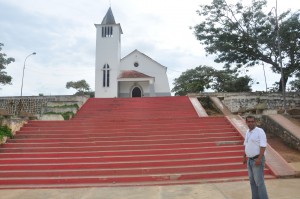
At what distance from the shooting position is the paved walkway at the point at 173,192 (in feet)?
15.2

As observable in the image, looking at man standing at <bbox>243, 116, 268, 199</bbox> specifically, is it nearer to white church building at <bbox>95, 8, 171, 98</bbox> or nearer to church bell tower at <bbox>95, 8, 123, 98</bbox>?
white church building at <bbox>95, 8, 171, 98</bbox>

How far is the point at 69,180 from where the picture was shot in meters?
6.20

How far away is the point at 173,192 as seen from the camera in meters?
5.00

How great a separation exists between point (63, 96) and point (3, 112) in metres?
7.63

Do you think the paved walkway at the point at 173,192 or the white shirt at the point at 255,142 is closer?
the white shirt at the point at 255,142

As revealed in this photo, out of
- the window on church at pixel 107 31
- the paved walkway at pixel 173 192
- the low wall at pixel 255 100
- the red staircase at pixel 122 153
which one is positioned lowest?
the paved walkway at pixel 173 192

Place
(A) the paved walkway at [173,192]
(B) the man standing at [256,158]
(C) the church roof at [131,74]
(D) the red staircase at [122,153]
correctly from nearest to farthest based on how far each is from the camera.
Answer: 1. (B) the man standing at [256,158]
2. (A) the paved walkway at [173,192]
3. (D) the red staircase at [122,153]
4. (C) the church roof at [131,74]

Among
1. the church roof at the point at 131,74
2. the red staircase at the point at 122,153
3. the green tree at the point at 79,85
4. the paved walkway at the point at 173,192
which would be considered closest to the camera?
the paved walkway at the point at 173,192

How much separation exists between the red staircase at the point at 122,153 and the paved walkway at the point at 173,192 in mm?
528

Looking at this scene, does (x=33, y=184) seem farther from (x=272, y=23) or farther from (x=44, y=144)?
(x=272, y=23)

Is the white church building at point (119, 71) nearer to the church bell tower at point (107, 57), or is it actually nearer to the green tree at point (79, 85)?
the church bell tower at point (107, 57)

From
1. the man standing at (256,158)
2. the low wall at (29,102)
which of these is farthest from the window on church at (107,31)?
the man standing at (256,158)

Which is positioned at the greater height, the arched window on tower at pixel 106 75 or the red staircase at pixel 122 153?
the arched window on tower at pixel 106 75

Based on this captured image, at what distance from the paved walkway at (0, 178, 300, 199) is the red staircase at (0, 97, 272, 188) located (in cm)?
53
